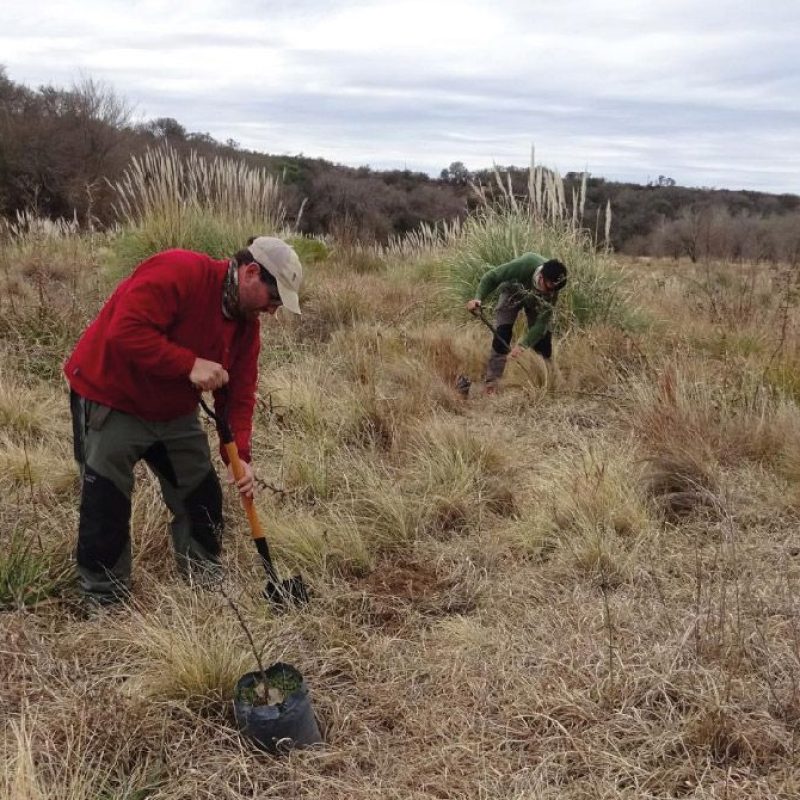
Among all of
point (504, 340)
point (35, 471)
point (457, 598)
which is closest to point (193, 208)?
point (504, 340)

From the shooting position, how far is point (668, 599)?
3.26 m

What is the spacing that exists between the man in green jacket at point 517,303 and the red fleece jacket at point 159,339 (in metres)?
3.45

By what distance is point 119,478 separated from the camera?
125 inches

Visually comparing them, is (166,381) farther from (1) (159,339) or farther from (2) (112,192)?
(2) (112,192)

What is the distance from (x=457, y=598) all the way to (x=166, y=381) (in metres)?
1.51

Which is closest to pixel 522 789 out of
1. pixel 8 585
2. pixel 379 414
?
pixel 8 585

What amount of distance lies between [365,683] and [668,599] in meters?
1.33

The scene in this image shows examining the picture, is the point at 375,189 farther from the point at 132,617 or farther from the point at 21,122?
the point at 132,617

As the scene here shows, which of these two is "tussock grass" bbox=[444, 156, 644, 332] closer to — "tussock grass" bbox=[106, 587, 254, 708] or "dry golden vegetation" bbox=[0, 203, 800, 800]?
"dry golden vegetation" bbox=[0, 203, 800, 800]

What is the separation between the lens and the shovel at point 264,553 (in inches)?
123

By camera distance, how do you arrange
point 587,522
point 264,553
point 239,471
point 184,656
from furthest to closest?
1. point 587,522
2. point 264,553
3. point 239,471
4. point 184,656

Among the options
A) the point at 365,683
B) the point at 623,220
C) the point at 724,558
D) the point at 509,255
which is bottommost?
the point at 365,683

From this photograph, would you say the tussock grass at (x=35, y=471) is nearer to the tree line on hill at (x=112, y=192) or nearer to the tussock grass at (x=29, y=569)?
the tussock grass at (x=29, y=569)

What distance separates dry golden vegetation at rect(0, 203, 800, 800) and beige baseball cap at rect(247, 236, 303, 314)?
47.5 inches
